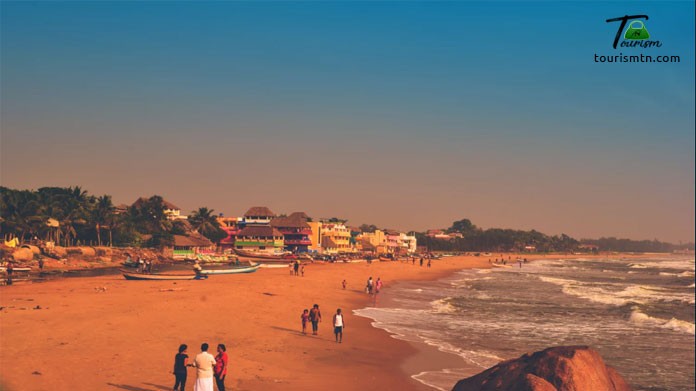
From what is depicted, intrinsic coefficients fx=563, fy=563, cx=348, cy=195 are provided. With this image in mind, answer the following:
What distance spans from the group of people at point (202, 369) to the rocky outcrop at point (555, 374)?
6142 millimetres

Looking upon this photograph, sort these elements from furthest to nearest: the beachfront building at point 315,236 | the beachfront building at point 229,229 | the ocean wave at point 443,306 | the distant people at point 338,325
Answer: the beachfront building at point 315,236, the beachfront building at point 229,229, the ocean wave at point 443,306, the distant people at point 338,325

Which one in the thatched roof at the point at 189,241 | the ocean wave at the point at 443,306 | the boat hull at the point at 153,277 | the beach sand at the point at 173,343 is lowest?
the ocean wave at the point at 443,306

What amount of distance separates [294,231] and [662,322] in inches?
3355

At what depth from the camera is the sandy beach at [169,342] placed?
1664 centimetres

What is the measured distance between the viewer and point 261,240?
365 ft

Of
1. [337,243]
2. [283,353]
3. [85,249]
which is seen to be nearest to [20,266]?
[85,249]

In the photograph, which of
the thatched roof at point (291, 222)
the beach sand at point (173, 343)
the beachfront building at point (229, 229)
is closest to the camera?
the beach sand at point (173, 343)

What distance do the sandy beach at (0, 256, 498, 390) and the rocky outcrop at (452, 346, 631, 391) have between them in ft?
23.0

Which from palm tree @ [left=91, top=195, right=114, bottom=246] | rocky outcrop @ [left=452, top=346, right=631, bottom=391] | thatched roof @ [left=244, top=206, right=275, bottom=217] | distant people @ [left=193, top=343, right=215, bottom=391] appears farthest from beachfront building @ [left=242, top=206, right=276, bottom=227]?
rocky outcrop @ [left=452, top=346, right=631, bottom=391]

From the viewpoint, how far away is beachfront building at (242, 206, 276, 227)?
404 ft

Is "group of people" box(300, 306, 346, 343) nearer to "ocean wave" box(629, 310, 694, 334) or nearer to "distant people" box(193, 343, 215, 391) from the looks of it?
"distant people" box(193, 343, 215, 391)

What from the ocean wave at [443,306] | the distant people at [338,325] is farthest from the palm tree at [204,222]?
the distant people at [338,325]

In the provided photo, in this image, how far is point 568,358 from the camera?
448 inches

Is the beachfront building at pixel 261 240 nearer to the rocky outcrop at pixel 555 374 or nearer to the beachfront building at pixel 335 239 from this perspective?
the beachfront building at pixel 335 239
